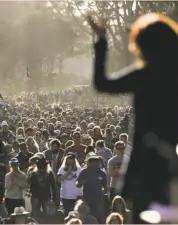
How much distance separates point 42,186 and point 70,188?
42 cm

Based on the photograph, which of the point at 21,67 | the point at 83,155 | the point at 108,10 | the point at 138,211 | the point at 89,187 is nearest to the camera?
the point at 138,211

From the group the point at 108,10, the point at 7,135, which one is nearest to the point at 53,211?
the point at 7,135

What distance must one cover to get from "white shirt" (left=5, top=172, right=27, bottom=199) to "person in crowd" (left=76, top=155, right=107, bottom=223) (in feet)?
3.59

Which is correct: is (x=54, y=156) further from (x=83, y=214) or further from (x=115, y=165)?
(x=83, y=214)

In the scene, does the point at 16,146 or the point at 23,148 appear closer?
the point at 23,148

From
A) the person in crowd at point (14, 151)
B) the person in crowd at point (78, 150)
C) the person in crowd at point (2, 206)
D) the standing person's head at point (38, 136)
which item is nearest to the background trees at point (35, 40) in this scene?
the standing person's head at point (38, 136)

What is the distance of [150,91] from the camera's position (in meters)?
3.69

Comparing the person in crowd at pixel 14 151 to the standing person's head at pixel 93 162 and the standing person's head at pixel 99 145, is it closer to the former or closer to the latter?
the standing person's head at pixel 99 145

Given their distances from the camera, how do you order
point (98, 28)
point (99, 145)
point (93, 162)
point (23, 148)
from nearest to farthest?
point (98, 28)
point (93, 162)
point (23, 148)
point (99, 145)

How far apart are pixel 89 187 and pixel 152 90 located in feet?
25.5

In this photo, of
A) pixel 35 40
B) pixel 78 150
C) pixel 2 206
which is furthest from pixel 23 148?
pixel 35 40

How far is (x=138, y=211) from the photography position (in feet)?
12.9

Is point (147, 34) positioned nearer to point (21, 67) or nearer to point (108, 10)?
point (108, 10)

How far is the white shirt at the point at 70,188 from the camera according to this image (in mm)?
12009
